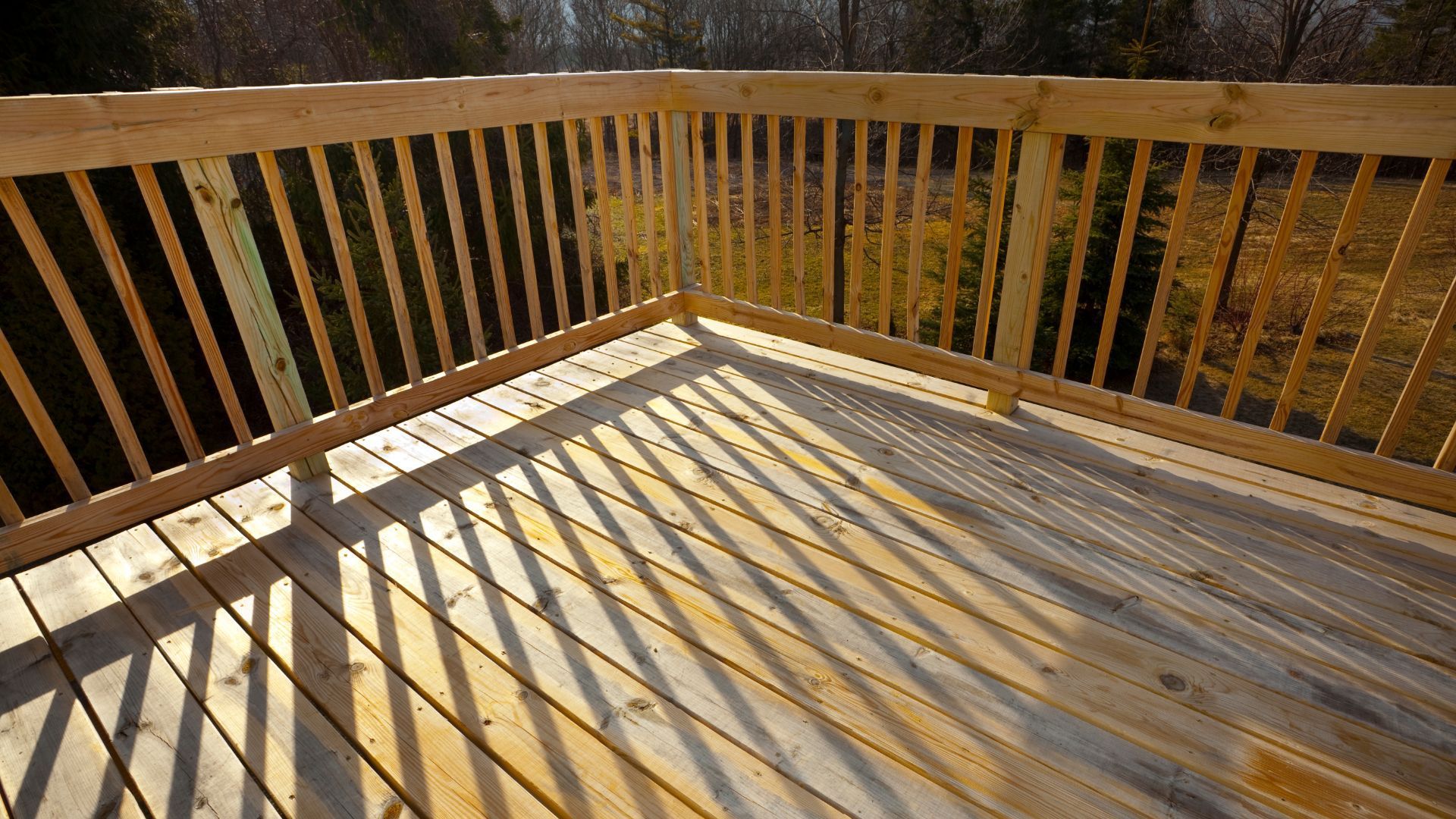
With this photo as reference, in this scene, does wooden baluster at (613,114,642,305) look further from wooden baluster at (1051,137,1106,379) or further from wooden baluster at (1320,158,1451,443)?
wooden baluster at (1320,158,1451,443)

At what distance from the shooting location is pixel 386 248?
226cm

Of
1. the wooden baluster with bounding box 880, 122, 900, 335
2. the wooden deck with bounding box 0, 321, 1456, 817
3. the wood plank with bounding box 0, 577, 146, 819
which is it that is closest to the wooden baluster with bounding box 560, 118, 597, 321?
the wooden deck with bounding box 0, 321, 1456, 817

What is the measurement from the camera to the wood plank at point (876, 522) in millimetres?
1391

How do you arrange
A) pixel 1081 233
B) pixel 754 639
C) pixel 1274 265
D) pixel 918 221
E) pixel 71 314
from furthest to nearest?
pixel 918 221 → pixel 1081 233 → pixel 1274 265 → pixel 71 314 → pixel 754 639

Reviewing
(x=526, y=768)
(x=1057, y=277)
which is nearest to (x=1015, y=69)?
(x=1057, y=277)

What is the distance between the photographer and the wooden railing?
5.59 feet

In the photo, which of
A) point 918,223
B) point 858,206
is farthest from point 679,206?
point 918,223

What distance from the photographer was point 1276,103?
1.76m

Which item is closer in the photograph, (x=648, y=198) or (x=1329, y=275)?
(x=1329, y=275)

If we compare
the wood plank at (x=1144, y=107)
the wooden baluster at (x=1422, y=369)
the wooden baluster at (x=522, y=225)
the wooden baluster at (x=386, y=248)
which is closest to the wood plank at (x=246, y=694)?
the wooden baluster at (x=386, y=248)

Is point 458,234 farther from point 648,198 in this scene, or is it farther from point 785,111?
point 785,111

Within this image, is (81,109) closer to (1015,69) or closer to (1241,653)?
(1241,653)

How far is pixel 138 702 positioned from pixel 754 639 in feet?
4.16

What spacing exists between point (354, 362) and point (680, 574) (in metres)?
6.91
